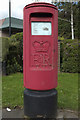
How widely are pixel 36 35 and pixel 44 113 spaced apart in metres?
1.34

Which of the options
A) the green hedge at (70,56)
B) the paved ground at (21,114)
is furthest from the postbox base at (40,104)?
the green hedge at (70,56)

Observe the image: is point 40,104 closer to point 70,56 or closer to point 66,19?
point 70,56

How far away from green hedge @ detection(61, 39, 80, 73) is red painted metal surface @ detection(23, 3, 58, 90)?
4.27 meters

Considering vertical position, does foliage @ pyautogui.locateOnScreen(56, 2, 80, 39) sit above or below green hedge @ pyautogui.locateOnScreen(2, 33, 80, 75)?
above

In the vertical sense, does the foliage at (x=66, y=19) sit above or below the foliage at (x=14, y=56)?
above

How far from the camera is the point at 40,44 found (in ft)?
6.93

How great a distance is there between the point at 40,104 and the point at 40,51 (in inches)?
35.4

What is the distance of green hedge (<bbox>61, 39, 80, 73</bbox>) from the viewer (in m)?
6.26

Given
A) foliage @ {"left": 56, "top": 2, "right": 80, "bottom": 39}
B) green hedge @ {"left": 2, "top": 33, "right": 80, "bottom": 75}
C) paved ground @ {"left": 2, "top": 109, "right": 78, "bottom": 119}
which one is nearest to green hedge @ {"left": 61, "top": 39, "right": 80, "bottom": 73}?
green hedge @ {"left": 2, "top": 33, "right": 80, "bottom": 75}

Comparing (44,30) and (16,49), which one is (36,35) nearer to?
(44,30)

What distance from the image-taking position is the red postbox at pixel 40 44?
2113 mm

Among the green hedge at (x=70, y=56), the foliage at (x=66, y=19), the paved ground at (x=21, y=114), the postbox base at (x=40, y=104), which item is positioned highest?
the foliage at (x=66, y=19)

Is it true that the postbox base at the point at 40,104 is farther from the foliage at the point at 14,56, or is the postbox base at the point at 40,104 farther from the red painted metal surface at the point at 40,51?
the foliage at the point at 14,56

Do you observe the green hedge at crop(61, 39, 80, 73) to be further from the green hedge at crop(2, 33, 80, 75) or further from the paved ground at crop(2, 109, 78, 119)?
the paved ground at crop(2, 109, 78, 119)
